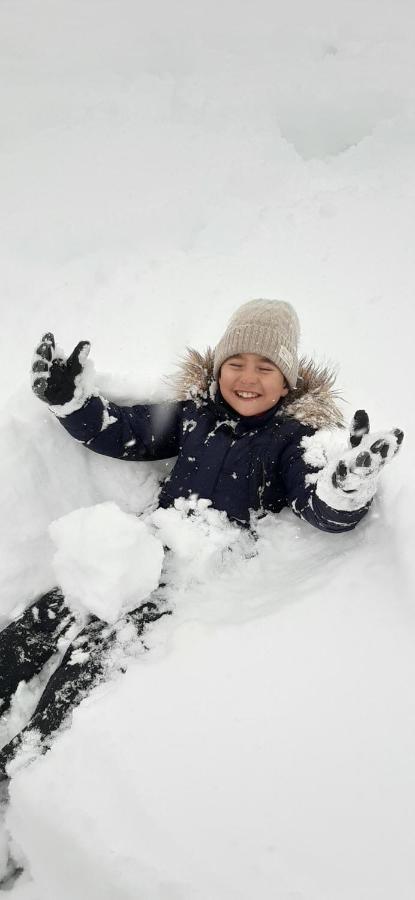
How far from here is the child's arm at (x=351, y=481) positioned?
1.33m

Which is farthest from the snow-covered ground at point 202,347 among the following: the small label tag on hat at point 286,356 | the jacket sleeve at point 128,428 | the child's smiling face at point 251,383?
the small label tag on hat at point 286,356

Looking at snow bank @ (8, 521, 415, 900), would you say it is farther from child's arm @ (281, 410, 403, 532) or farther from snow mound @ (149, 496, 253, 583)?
snow mound @ (149, 496, 253, 583)

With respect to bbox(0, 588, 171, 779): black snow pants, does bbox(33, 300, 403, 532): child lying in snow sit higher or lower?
higher

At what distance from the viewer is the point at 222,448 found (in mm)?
1784

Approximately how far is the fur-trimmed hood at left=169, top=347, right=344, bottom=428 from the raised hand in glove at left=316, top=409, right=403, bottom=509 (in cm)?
37

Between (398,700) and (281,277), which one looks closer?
(398,700)

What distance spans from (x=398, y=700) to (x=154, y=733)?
511 mm

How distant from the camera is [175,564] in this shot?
1.67 m

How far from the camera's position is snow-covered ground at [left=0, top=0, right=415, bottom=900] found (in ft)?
3.48

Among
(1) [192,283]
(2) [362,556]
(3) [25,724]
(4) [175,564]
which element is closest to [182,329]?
(1) [192,283]

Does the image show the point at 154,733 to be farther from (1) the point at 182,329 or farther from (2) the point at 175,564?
(1) the point at 182,329

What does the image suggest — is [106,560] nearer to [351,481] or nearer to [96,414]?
[96,414]

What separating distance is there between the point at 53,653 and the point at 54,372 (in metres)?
0.82

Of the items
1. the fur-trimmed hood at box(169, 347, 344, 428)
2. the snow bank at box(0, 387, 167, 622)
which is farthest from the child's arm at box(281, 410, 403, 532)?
the snow bank at box(0, 387, 167, 622)
